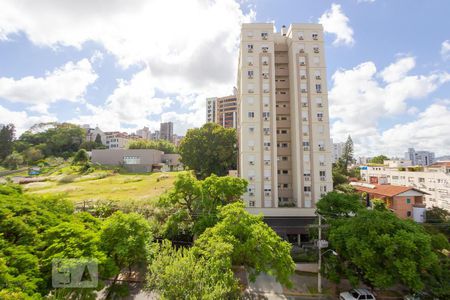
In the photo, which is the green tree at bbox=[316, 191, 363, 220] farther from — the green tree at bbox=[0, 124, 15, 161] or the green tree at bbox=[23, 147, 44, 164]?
the green tree at bbox=[0, 124, 15, 161]

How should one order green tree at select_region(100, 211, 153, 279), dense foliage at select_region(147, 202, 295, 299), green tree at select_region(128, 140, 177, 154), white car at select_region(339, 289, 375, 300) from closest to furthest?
1. dense foliage at select_region(147, 202, 295, 299)
2. green tree at select_region(100, 211, 153, 279)
3. white car at select_region(339, 289, 375, 300)
4. green tree at select_region(128, 140, 177, 154)

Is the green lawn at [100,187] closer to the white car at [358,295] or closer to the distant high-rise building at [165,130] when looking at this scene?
the white car at [358,295]

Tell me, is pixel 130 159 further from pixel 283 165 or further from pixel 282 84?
pixel 282 84

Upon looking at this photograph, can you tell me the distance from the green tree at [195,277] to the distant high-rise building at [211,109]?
91.7 metres

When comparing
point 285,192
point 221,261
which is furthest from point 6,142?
point 221,261

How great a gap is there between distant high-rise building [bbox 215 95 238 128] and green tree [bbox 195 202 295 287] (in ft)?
251

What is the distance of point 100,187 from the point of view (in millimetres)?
45625

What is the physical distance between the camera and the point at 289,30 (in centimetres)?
3425

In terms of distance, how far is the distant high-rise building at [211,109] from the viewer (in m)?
104

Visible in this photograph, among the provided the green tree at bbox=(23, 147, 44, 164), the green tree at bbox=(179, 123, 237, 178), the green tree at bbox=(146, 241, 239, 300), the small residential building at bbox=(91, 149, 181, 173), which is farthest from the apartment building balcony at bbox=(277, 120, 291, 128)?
the green tree at bbox=(23, 147, 44, 164)

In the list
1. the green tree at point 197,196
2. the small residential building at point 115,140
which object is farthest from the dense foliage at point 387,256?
the small residential building at point 115,140

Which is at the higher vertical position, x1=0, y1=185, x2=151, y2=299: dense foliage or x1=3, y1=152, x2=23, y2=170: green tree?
x1=3, y1=152, x2=23, y2=170: green tree

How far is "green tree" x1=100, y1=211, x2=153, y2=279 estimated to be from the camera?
16391 mm

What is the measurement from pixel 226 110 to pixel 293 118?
62740 millimetres
